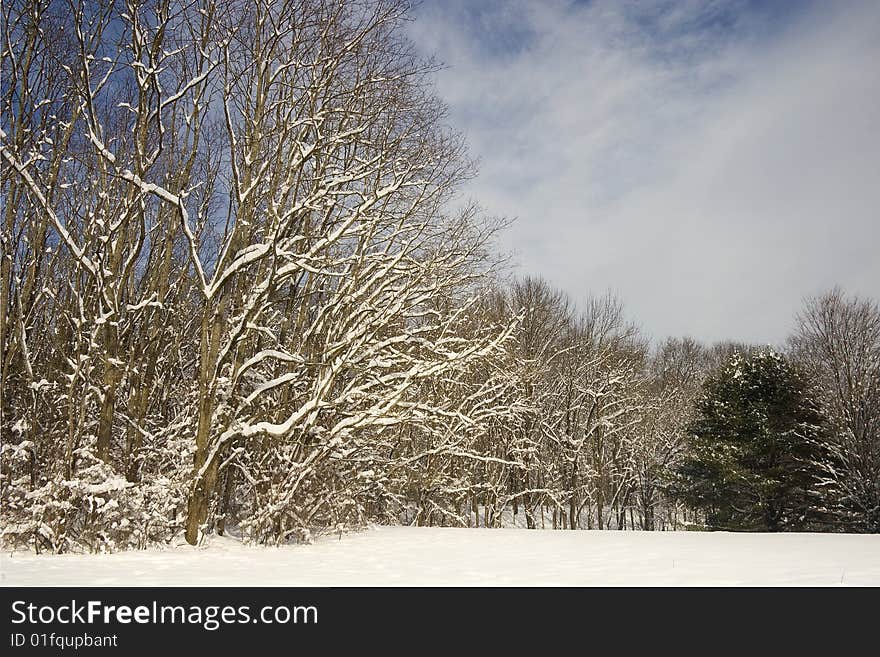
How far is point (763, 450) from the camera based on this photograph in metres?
19.2

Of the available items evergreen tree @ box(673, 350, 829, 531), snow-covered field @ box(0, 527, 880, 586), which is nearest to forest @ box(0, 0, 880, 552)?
snow-covered field @ box(0, 527, 880, 586)

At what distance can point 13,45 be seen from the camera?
26.3ft

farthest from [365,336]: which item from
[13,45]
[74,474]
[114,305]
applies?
[13,45]

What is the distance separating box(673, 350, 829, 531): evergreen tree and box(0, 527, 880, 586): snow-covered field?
12.1m

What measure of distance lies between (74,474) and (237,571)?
3.00m

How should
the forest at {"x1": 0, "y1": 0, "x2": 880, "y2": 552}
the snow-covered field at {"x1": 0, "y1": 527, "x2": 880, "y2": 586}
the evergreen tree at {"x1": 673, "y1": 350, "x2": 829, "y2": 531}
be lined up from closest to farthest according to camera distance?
the snow-covered field at {"x1": 0, "y1": 527, "x2": 880, "y2": 586}, the forest at {"x1": 0, "y1": 0, "x2": 880, "y2": 552}, the evergreen tree at {"x1": 673, "y1": 350, "x2": 829, "y2": 531}

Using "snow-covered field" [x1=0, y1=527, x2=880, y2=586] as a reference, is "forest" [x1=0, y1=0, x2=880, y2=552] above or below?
above

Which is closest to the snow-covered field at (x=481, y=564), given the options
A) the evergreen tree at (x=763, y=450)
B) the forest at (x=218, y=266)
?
the forest at (x=218, y=266)

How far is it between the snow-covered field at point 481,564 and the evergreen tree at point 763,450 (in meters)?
12.1

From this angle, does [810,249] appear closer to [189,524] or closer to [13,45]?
[189,524]

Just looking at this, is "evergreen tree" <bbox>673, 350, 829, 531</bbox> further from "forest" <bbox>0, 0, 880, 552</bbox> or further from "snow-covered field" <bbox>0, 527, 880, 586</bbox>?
"snow-covered field" <bbox>0, 527, 880, 586</bbox>

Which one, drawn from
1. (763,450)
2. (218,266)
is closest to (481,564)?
(218,266)

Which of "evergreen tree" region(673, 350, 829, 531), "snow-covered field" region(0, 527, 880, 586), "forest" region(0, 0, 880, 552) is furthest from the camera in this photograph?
"evergreen tree" region(673, 350, 829, 531)

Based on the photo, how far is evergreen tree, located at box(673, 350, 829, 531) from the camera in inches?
745
